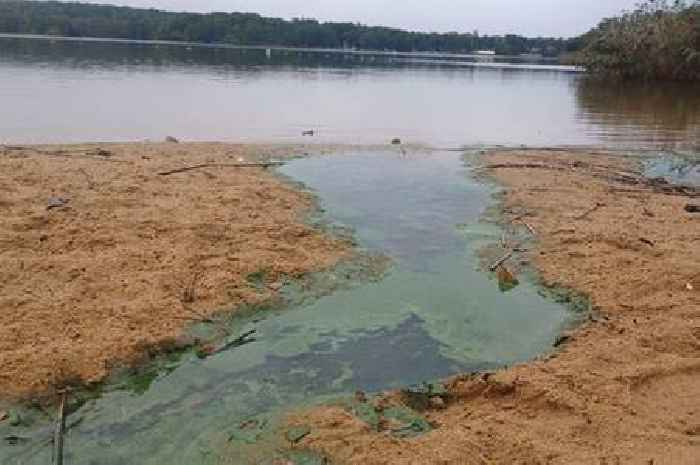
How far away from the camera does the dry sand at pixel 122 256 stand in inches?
225

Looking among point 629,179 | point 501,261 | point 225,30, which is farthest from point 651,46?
point 225,30

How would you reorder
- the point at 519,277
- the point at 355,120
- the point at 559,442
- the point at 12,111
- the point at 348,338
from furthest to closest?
the point at 355,120
the point at 12,111
the point at 519,277
the point at 348,338
the point at 559,442

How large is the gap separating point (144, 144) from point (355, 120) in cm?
1148

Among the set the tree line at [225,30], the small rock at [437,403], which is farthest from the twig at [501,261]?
the tree line at [225,30]

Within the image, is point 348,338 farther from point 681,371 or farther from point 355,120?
point 355,120

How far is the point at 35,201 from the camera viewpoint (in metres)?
9.38

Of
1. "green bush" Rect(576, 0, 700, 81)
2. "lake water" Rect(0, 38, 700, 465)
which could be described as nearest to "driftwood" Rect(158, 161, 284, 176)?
"lake water" Rect(0, 38, 700, 465)

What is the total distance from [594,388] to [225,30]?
437ft

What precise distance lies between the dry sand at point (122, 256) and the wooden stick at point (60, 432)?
257 mm

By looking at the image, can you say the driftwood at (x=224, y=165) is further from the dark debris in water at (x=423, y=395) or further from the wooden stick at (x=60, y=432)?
the dark debris in water at (x=423, y=395)

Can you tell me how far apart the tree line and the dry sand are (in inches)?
3857

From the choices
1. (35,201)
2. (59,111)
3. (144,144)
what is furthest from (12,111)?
(35,201)

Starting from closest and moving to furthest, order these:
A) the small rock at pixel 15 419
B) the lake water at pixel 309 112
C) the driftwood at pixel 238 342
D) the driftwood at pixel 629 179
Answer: the small rock at pixel 15 419 < the driftwood at pixel 238 342 < the driftwood at pixel 629 179 < the lake water at pixel 309 112

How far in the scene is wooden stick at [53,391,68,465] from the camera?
4391mm
